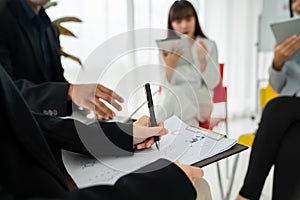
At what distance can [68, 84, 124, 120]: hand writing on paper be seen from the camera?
1.97ft

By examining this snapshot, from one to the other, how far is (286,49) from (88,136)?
1.02 m

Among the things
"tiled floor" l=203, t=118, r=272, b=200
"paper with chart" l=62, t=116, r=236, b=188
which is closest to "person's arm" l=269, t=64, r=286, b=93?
"tiled floor" l=203, t=118, r=272, b=200

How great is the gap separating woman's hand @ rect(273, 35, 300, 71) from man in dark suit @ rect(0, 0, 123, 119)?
896 mm

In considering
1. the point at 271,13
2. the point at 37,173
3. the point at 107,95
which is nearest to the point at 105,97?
the point at 107,95

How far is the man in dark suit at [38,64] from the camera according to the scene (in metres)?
0.62

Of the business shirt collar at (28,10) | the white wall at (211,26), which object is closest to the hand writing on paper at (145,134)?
the business shirt collar at (28,10)

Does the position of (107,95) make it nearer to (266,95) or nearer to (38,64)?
(38,64)

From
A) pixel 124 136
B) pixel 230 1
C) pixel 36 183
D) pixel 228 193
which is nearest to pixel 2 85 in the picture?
pixel 36 183

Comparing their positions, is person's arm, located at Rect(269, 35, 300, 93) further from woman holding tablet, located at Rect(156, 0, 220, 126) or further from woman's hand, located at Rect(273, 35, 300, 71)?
woman holding tablet, located at Rect(156, 0, 220, 126)

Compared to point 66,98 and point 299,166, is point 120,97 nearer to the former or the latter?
point 66,98

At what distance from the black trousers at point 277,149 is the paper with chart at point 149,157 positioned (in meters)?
0.59

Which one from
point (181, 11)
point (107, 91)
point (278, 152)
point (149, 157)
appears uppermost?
point (181, 11)

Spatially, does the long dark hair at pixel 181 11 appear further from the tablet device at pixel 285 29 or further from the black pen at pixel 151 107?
the black pen at pixel 151 107

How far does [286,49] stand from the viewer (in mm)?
1265
